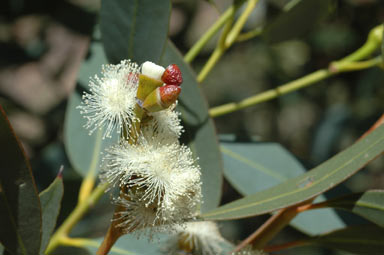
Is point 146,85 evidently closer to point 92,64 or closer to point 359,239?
point 359,239

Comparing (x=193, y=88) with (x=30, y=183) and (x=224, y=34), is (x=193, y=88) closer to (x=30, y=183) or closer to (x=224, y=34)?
(x=224, y=34)

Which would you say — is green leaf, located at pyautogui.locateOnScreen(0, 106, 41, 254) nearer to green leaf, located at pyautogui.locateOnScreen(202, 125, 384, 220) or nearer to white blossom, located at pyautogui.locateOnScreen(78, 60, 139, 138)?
white blossom, located at pyautogui.locateOnScreen(78, 60, 139, 138)

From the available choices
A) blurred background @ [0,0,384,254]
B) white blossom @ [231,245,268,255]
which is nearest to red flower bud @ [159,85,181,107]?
white blossom @ [231,245,268,255]

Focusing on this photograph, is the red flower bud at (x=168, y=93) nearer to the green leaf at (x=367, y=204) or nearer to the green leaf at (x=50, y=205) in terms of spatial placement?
the green leaf at (x=50, y=205)

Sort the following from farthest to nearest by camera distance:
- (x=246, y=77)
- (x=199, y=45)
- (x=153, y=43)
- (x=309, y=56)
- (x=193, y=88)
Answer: (x=246, y=77)
(x=309, y=56)
(x=199, y=45)
(x=193, y=88)
(x=153, y=43)

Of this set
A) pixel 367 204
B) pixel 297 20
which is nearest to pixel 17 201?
pixel 367 204

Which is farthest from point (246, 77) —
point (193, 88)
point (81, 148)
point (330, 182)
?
point (330, 182)
